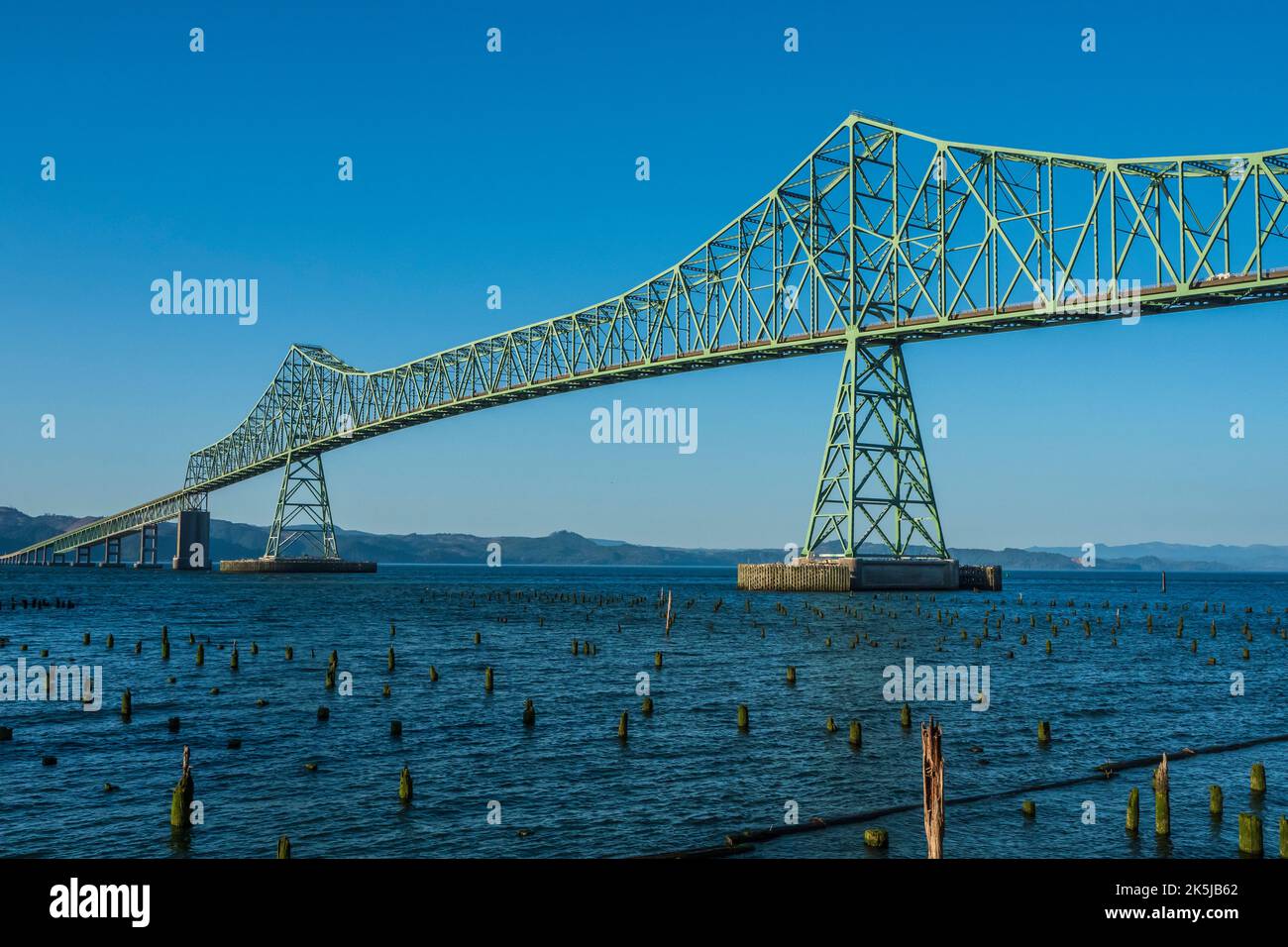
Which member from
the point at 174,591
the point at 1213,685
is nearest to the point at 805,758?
the point at 1213,685

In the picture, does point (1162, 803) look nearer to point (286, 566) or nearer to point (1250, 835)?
point (1250, 835)

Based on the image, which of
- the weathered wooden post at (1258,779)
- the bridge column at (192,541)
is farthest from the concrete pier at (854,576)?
the bridge column at (192,541)

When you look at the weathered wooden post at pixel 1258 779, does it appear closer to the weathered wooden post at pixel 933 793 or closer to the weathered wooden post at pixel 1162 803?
the weathered wooden post at pixel 1162 803

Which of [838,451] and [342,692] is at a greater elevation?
[838,451]

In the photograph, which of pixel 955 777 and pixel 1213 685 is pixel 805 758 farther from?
pixel 1213 685

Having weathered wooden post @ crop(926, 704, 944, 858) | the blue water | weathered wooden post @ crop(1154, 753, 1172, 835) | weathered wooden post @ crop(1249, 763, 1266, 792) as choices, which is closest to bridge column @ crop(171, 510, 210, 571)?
the blue water

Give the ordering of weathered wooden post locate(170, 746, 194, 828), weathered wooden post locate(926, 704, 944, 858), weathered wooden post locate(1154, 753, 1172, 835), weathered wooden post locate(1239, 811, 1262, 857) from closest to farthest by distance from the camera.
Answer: weathered wooden post locate(926, 704, 944, 858), weathered wooden post locate(1239, 811, 1262, 857), weathered wooden post locate(1154, 753, 1172, 835), weathered wooden post locate(170, 746, 194, 828)

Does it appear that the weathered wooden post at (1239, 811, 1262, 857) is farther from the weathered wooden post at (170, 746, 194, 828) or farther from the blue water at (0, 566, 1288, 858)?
the weathered wooden post at (170, 746, 194, 828)
